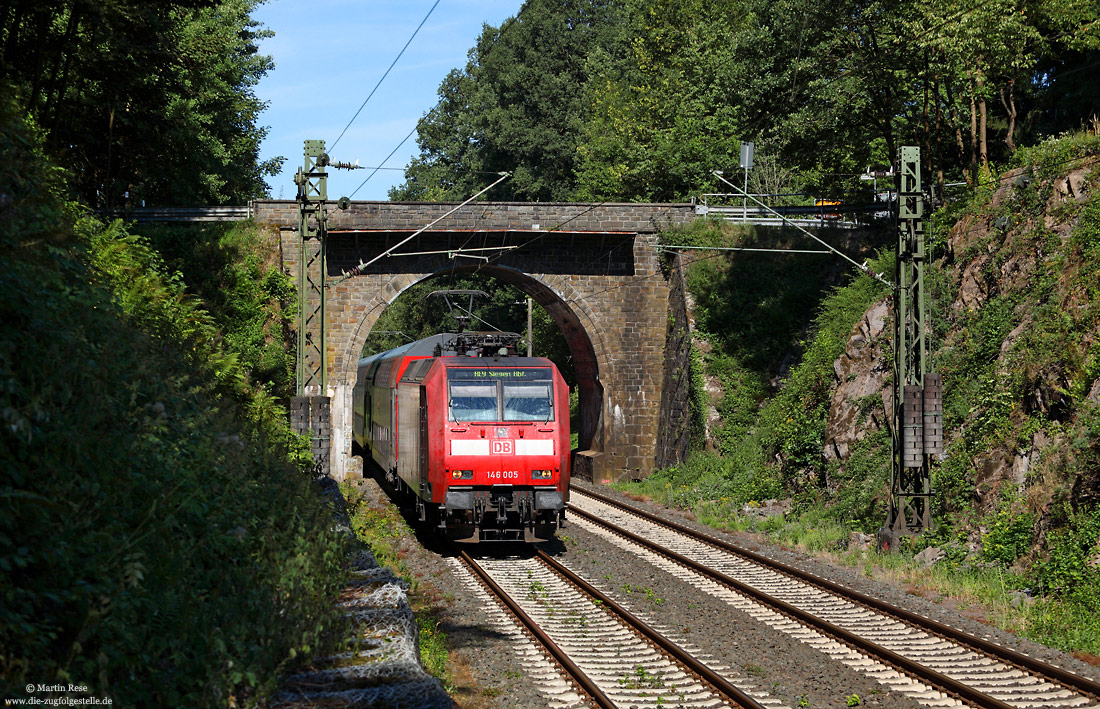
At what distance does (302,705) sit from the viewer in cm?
589

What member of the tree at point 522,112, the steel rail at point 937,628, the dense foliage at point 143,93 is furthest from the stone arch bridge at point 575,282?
the tree at point 522,112

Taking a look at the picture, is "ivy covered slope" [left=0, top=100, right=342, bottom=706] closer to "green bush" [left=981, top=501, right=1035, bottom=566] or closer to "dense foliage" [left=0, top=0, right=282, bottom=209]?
"dense foliage" [left=0, top=0, right=282, bottom=209]

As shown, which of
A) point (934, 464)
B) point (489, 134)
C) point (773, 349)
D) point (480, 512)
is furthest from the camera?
point (489, 134)

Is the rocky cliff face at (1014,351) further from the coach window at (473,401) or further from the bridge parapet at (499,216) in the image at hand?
the bridge parapet at (499,216)

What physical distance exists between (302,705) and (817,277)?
2448cm

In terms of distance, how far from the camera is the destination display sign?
1580cm

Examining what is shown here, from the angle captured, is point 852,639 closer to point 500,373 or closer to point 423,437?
point 500,373

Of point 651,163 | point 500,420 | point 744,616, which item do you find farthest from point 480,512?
point 651,163

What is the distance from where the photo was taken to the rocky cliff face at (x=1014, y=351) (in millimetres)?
13617

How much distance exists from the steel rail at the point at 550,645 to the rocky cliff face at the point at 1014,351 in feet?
23.3

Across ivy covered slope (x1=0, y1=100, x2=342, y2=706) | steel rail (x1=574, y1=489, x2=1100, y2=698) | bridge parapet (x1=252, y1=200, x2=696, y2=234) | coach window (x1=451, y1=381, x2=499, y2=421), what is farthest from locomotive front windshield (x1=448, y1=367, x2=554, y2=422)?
bridge parapet (x1=252, y1=200, x2=696, y2=234)

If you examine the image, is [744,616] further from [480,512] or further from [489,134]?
[489,134]

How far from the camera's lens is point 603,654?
9.99 meters

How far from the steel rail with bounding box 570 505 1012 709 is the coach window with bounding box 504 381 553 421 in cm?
305
